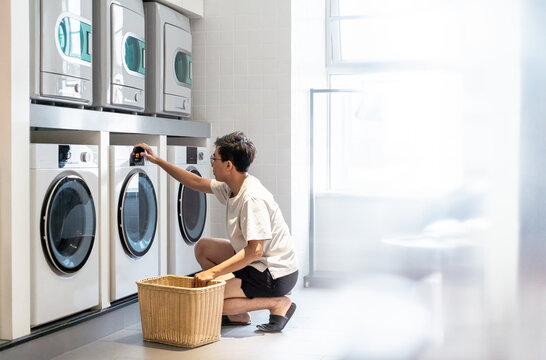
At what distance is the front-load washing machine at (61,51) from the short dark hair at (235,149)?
65 cm

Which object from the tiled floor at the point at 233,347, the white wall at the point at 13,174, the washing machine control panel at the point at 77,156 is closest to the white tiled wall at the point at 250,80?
the tiled floor at the point at 233,347

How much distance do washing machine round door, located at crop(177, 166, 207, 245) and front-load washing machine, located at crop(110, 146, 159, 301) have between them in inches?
11.7

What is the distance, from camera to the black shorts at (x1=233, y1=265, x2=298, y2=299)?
3.10m

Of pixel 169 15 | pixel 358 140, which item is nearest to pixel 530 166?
pixel 358 140

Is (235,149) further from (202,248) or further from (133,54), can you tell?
(133,54)

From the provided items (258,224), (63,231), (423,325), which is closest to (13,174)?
(63,231)

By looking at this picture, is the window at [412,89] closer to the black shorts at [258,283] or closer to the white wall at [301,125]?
the black shorts at [258,283]

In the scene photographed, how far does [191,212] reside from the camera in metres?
3.97

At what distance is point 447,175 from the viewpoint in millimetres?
522

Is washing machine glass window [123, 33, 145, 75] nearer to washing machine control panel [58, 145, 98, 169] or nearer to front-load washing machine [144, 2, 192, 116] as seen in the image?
front-load washing machine [144, 2, 192, 116]

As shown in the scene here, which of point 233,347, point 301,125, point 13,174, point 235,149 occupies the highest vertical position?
point 301,125

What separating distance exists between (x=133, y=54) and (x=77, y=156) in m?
0.85

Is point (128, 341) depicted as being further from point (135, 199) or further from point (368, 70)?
point (368, 70)

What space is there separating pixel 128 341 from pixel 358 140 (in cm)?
258
